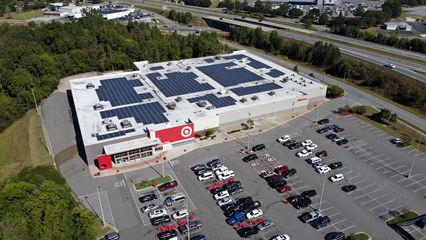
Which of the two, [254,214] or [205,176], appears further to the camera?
[205,176]

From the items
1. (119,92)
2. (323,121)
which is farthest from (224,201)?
(119,92)

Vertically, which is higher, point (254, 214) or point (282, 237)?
point (254, 214)

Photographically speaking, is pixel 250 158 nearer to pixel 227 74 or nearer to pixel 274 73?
pixel 227 74

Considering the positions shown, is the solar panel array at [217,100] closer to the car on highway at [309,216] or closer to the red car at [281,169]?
the red car at [281,169]

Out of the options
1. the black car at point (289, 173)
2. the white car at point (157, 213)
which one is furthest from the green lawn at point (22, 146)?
the black car at point (289, 173)

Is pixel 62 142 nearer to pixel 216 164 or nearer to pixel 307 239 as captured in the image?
pixel 216 164

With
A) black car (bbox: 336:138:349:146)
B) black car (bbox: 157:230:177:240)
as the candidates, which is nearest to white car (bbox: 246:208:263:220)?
black car (bbox: 157:230:177:240)
